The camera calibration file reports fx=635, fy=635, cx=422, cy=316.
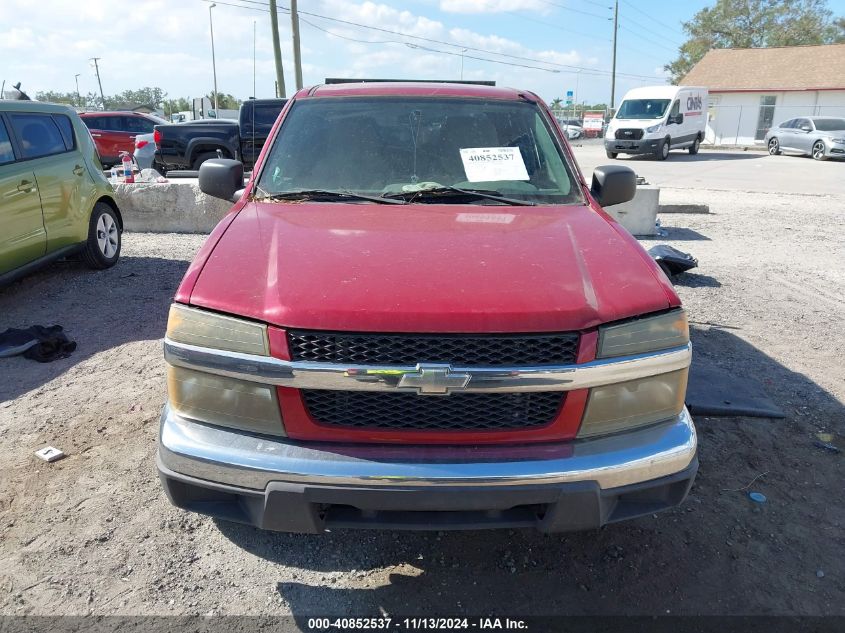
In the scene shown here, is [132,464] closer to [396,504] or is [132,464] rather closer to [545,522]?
[396,504]

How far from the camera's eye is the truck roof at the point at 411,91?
368 centimetres

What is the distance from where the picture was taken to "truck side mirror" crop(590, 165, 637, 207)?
353cm

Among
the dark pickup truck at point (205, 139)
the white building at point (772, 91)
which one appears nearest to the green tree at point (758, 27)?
the white building at point (772, 91)

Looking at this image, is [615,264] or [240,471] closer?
[240,471]

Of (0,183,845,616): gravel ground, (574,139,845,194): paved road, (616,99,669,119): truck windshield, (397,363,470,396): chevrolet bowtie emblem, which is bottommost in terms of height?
(0,183,845,616): gravel ground

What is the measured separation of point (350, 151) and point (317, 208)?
577 millimetres

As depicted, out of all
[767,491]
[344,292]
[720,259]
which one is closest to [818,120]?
[720,259]

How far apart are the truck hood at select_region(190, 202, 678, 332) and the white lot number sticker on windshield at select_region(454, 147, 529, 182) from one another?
0.48 meters

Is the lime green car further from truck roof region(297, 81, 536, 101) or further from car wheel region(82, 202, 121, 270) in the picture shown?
truck roof region(297, 81, 536, 101)

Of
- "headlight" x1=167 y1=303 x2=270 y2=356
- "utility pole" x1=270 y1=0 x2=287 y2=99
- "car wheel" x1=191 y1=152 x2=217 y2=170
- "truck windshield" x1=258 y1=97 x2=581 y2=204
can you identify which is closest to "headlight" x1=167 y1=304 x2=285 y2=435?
"headlight" x1=167 y1=303 x2=270 y2=356

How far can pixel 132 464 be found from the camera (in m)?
3.33

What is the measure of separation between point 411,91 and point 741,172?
2019cm

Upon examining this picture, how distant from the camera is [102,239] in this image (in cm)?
703

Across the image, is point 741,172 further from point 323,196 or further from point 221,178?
point 323,196
